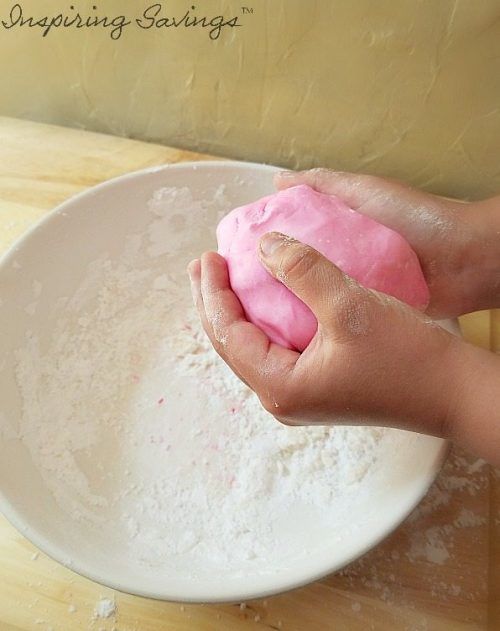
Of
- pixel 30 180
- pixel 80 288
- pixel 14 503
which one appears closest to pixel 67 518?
pixel 14 503

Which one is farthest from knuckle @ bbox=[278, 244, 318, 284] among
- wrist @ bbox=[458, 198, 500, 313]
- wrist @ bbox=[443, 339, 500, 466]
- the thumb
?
wrist @ bbox=[458, 198, 500, 313]

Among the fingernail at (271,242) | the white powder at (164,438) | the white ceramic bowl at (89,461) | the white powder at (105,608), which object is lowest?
the white powder at (105,608)

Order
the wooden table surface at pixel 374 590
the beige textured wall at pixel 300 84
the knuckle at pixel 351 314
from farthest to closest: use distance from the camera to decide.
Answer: the beige textured wall at pixel 300 84 → the wooden table surface at pixel 374 590 → the knuckle at pixel 351 314

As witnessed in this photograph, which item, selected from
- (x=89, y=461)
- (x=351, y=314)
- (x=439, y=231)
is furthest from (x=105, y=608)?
(x=439, y=231)

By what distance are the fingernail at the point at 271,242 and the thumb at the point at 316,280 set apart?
0.01 m

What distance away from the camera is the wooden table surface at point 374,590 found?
2.27 feet

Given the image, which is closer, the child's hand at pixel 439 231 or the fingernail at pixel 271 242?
the fingernail at pixel 271 242

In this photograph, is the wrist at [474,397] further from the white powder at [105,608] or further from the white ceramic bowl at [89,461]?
the white powder at [105,608]

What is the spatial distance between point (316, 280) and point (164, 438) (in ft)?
1.15

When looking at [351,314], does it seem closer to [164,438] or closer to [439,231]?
[439,231]

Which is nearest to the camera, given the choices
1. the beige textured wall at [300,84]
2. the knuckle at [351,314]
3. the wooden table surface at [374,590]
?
the knuckle at [351,314]

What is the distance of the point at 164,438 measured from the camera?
2.73 ft

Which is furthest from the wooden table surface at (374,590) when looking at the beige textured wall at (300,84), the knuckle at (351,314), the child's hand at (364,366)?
the beige textured wall at (300,84)

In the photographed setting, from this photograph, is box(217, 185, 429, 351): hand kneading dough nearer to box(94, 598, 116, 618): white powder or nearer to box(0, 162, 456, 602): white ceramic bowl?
box(0, 162, 456, 602): white ceramic bowl
